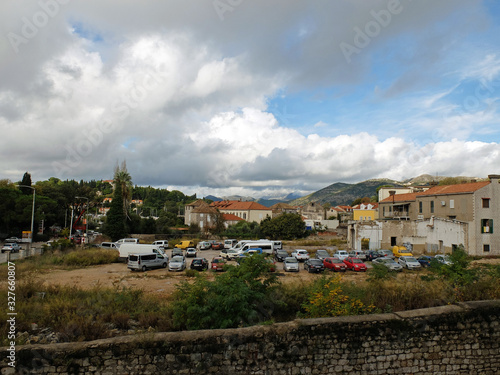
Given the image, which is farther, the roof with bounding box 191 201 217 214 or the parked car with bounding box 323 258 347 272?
the roof with bounding box 191 201 217 214

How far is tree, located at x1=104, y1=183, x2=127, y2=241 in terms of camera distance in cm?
4875

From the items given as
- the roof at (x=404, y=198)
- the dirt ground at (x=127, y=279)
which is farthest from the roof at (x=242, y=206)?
the dirt ground at (x=127, y=279)

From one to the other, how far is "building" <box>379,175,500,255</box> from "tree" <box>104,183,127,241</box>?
39309 millimetres

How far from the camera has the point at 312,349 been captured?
23.5 ft

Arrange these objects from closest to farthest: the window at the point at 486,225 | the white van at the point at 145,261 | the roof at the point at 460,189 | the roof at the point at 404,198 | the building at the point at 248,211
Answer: the white van at the point at 145,261
the window at the point at 486,225
the roof at the point at 460,189
the roof at the point at 404,198
the building at the point at 248,211

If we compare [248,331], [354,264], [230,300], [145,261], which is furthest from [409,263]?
[248,331]

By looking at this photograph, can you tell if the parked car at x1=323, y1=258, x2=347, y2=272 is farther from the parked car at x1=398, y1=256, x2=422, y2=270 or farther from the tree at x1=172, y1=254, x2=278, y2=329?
the tree at x1=172, y1=254, x2=278, y2=329

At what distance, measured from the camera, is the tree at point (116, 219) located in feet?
160

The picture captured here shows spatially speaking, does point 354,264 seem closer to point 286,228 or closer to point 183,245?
point 183,245

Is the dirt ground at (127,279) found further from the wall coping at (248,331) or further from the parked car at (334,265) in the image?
the wall coping at (248,331)

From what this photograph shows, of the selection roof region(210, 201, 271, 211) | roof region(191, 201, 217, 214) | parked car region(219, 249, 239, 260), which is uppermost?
roof region(210, 201, 271, 211)

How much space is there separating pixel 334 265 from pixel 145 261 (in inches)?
617

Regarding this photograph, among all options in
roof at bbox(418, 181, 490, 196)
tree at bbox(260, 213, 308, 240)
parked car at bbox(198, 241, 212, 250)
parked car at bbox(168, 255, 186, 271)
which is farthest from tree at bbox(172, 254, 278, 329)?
tree at bbox(260, 213, 308, 240)

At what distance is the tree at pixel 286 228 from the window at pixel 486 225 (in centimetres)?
2724
